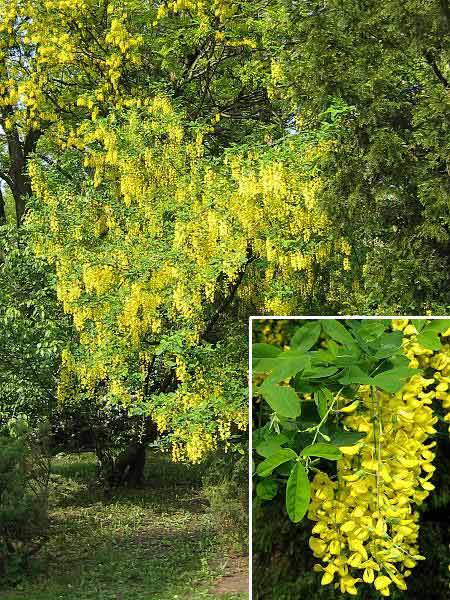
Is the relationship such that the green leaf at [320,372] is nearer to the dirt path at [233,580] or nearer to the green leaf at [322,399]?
the green leaf at [322,399]

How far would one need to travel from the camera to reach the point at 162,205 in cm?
834

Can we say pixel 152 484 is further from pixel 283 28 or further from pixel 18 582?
pixel 283 28

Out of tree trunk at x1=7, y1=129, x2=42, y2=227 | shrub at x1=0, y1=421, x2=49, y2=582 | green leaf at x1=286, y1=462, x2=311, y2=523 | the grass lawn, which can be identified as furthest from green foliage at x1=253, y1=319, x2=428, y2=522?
tree trunk at x1=7, y1=129, x2=42, y2=227

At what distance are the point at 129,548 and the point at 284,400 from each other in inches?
286

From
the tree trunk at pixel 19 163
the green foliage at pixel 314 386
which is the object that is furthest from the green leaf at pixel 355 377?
the tree trunk at pixel 19 163

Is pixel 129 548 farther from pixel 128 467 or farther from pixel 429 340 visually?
pixel 429 340

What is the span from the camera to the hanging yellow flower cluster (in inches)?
62.2

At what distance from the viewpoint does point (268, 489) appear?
1699 millimetres

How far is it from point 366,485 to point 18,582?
6.38 metres

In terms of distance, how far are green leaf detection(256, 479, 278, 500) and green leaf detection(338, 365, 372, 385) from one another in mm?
299

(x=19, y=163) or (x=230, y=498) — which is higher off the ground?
(x=19, y=163)

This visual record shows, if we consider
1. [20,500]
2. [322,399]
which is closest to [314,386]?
[322,399]

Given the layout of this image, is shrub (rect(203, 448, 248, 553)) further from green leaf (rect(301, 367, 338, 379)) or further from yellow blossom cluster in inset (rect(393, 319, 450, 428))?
green leaf (rect(301, 367, 338, 379))

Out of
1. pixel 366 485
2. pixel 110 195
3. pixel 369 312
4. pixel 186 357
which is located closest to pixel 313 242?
pixel 369 312
